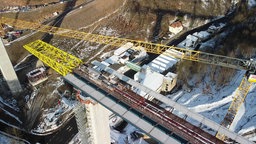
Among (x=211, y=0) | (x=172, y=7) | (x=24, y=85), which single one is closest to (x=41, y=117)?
(x=24, y=85)

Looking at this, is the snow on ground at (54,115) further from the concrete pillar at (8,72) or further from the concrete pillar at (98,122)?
Result: the concrete pillar at (98,122)

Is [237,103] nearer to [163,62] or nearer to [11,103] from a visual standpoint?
[163,62]

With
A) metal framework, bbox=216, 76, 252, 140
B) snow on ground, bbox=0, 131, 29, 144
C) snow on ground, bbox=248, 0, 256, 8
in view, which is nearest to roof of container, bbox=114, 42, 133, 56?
snow on ground, bbox=0, 131, 29, 144

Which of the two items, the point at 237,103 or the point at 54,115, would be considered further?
Result: the point at 54,115

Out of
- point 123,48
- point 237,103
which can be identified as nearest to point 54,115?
point 123,48

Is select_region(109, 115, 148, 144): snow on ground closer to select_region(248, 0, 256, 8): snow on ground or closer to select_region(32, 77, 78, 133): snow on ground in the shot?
select_region(32, 77, 78, 133): snow on ground

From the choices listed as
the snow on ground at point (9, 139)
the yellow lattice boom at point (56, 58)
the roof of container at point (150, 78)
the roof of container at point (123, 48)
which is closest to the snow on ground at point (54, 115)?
the snow on ground at point (9, 139)
